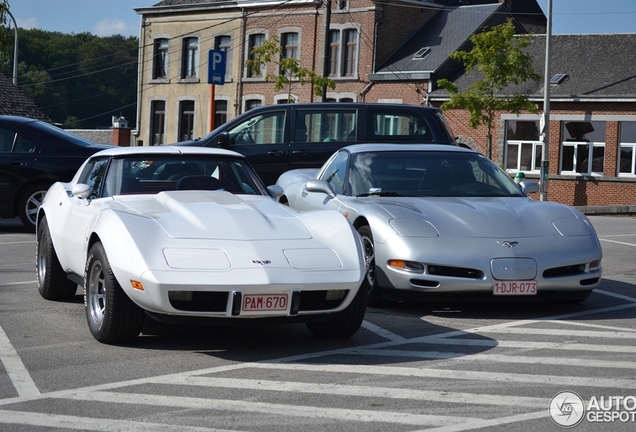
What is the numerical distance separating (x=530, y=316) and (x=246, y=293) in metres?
3.11

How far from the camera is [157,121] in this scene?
54.5m

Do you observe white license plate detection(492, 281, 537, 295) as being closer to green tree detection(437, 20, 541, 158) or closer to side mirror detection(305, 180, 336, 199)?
side mirror detection(305, 180, 336, 199)

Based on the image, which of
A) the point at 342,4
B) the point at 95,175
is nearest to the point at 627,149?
the point at 342,4

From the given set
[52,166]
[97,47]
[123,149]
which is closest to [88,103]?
[97,47]

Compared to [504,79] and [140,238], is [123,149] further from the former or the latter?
[504,79]

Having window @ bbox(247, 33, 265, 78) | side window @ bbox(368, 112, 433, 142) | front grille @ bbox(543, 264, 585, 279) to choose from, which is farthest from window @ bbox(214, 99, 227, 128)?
front grille @ bbox(543, 264, 585, 279)

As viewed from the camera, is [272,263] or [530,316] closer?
[272,263]

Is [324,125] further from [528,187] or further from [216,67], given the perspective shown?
[216,67]

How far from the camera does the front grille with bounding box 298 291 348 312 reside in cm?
634

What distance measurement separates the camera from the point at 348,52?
151 feet

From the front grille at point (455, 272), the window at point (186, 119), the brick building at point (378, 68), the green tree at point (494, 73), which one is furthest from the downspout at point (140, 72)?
the front grille at point (455, 272)

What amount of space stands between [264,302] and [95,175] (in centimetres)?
259

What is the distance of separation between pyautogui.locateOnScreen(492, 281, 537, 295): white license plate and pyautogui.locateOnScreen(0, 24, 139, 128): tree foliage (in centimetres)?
8670

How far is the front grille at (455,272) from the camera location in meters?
8.02
